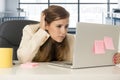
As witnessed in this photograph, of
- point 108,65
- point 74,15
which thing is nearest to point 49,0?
point 74,15

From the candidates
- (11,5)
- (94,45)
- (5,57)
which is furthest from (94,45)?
(11,5)

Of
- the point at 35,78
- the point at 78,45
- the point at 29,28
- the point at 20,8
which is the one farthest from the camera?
the point at 20,8

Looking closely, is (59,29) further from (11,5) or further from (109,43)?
(11,5)

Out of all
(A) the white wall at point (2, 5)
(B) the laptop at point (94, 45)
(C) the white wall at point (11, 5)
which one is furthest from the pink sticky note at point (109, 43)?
(C) the white wall at point (11, 5)

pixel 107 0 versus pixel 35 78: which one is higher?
pixel 107 0

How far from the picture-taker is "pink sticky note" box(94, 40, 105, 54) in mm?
1399

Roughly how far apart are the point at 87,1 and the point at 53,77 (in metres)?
6.58

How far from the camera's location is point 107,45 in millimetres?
1467

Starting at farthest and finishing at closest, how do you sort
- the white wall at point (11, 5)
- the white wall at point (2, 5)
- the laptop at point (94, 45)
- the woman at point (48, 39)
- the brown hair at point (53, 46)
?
1. the white wall at point (11, 5)
2. the white wall at point (2, 5)
3. the brown hair at point (53, 46)
4. the woman at point (48, 39)
5. the laptop at point (94, 45)

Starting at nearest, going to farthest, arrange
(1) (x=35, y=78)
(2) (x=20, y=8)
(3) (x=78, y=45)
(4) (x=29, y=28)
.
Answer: (1) (x=35, y=78), (3) (x=78, y=45), (4) (x=29, y=28), (2) (x=20, y=8)

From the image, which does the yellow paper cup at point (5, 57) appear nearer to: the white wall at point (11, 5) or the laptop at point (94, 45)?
the laptop at point (94, 45)

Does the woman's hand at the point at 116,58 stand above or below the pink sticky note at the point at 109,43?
below

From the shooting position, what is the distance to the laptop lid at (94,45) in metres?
1.32

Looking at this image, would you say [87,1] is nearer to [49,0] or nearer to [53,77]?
[49,0]
